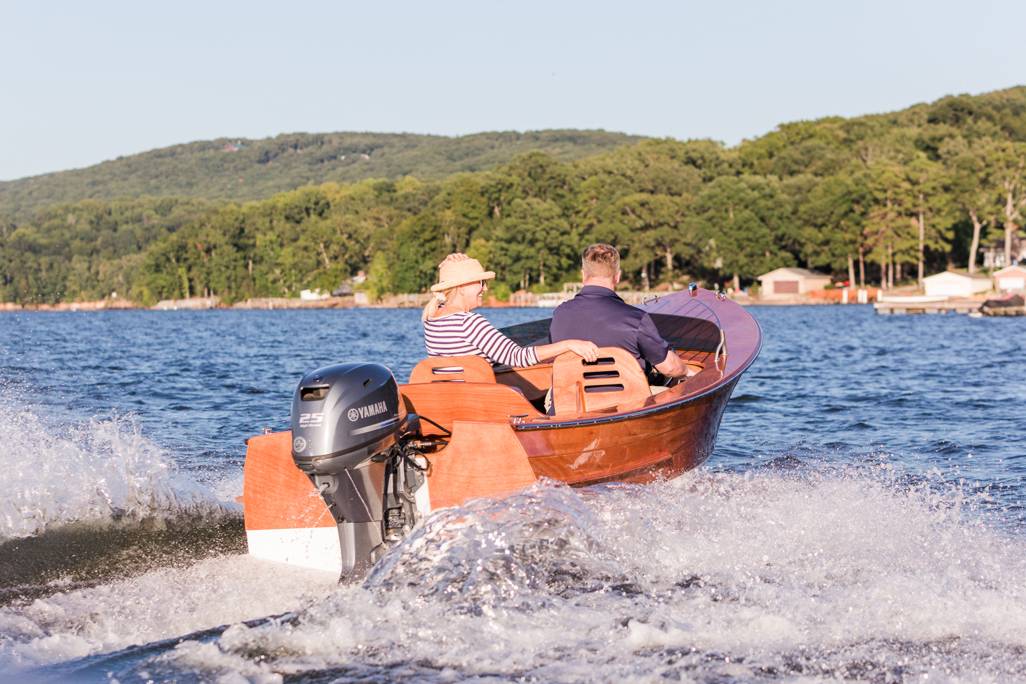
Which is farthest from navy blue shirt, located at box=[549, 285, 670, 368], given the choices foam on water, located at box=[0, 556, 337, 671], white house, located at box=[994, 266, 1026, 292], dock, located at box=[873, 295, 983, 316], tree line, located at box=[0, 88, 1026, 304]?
tree line, located at box=[0, 88, 1026, 304]

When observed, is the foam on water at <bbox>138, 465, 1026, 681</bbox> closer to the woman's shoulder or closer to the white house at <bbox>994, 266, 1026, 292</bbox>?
the woman's shoulder

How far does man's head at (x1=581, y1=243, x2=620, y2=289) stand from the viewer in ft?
24.1

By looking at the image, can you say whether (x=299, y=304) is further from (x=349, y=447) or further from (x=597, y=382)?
(x=349, y=447)

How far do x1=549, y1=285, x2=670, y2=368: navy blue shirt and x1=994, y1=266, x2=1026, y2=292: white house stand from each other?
69.0 m

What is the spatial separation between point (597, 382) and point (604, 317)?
0.42 m

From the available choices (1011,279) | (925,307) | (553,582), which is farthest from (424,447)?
(1011,279)

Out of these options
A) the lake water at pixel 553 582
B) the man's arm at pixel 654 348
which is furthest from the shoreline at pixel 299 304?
the man's arm at pixel 654 348

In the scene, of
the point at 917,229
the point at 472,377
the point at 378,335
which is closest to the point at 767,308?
the point at 917,229

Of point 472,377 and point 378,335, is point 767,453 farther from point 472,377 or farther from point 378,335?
point 378,335

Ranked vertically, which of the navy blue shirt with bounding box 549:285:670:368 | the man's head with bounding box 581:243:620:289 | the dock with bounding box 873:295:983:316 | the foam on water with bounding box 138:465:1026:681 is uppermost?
the man's head with bounding box 581:243:620:289

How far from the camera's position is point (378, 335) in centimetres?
4222

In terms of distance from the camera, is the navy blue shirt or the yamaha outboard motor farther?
the navy blue shirt

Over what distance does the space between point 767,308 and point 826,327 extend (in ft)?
107

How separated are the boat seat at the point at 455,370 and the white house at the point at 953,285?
72804 mm
